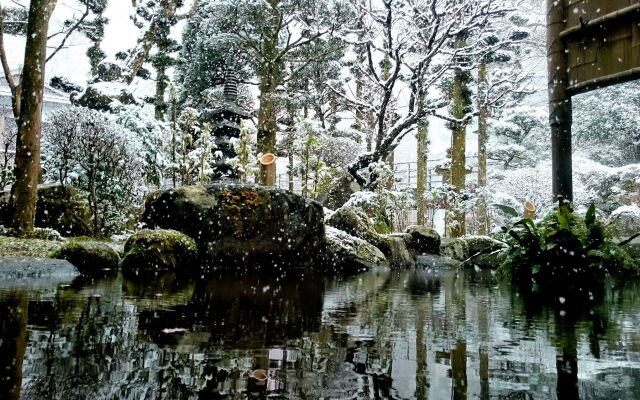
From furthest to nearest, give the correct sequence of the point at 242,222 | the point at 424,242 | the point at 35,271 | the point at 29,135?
the point at 424,242 → the point at 29,135 → the point at 242,222 → the point at 35,271

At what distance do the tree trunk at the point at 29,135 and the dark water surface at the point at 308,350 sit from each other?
4392mm

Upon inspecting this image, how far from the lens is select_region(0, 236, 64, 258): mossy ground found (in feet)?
15.9

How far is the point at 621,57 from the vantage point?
4062 mm

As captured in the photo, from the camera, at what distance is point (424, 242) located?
9.24 m

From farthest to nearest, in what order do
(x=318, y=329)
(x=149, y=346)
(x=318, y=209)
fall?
1. (x=318, y=209)
2. (x=318, y=329)
3. (x=149, y=346)

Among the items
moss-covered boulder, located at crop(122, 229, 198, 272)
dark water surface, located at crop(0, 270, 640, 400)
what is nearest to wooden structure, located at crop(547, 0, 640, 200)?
dark water surface, located at crop(0, 270, 640, 400)

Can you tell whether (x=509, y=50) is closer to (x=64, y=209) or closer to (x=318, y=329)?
(x=64, y=209)

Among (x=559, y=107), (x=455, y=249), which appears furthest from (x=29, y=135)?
(x=455, y=249)

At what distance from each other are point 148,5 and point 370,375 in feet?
52.4

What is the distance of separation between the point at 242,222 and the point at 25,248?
2.45 meters

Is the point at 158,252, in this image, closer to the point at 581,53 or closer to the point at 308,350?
the point at 308,350

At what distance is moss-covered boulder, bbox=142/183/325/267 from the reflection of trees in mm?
3646

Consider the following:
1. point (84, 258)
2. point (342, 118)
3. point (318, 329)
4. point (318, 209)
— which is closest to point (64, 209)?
point (84, 258)

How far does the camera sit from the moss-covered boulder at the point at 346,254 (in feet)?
21.4
